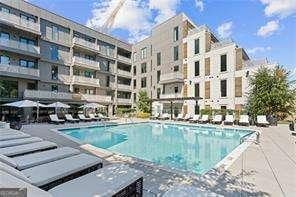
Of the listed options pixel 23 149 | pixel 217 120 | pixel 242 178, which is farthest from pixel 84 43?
pixel 242 178

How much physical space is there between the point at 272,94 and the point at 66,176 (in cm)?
2367

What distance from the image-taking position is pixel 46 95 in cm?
2709

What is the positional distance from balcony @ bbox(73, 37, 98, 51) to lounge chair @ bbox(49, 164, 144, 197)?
3112 cm

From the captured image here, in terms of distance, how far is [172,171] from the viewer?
7.06 m

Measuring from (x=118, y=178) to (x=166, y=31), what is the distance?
3750 cm

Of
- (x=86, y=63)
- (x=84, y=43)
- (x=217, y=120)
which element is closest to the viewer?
(x=217, y=120)

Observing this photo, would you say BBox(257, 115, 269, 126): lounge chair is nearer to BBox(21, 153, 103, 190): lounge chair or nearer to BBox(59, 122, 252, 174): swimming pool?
BBox(59, 122, 252, 174): swimming pool

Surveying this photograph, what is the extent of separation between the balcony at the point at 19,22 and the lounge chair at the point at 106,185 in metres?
26.1

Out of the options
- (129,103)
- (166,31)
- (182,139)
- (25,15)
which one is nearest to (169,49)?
(166,31)

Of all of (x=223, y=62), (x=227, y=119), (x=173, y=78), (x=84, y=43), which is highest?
(x=84, y=43)

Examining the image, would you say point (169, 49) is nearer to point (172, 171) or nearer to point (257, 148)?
point (257, 148)

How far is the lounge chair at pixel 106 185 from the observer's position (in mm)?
3068

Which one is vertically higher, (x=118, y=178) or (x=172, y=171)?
(x=118, y=178)

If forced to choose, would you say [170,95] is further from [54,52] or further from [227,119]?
[54,52]
